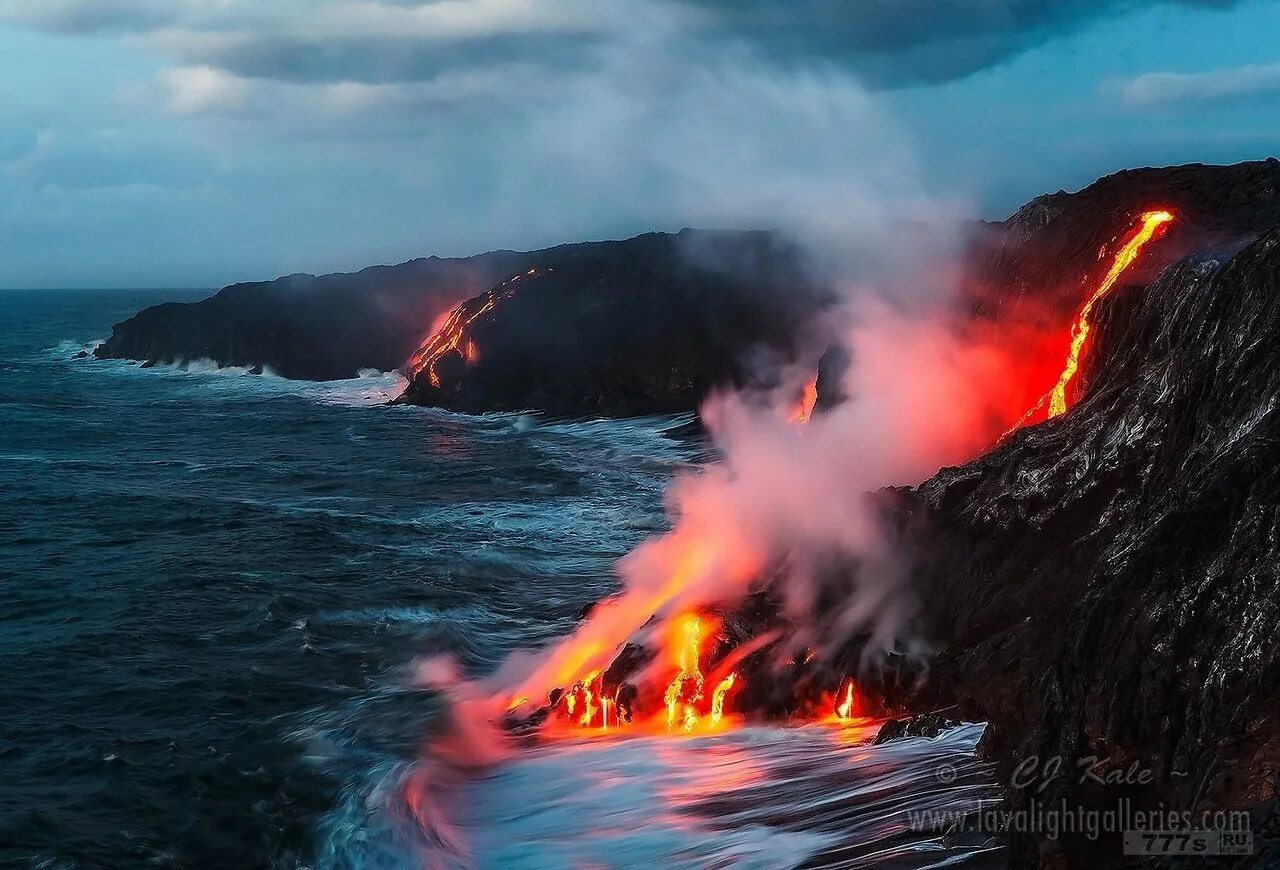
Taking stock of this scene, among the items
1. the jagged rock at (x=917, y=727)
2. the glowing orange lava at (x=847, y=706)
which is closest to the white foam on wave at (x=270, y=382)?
the glowing orange lava at (x=847, y=706)

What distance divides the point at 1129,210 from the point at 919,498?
314 inches

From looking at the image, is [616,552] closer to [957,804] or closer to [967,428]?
[967,428]

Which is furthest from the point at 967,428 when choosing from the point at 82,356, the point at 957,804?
the point at 82,356

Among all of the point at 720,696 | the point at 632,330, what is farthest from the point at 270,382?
the point at 720,696

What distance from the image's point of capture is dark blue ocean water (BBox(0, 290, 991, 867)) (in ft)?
47.0

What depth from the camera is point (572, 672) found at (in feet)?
67.3

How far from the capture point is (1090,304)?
1983 cm

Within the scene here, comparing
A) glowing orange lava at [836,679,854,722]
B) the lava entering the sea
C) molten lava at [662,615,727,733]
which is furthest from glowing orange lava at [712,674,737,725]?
glowing orange lava at [836,679,854,722]

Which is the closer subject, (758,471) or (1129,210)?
(1129,210)

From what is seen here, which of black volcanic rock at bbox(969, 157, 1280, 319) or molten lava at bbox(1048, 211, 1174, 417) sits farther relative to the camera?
molten lava at bbox(1048, 211, 1174, 417)

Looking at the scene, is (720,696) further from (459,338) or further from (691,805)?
(459,338)

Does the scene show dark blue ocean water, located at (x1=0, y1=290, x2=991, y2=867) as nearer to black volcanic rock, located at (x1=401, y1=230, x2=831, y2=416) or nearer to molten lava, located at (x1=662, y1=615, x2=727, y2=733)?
molten lava, located at (x1=662, y1=615, x2=727, y2=733)

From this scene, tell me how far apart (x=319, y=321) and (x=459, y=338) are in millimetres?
29603

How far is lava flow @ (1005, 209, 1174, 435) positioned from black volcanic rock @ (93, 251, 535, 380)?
2846 inches
